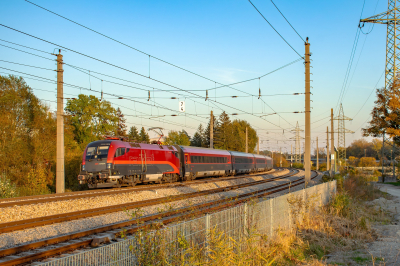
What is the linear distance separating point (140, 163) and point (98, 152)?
325 centimetres

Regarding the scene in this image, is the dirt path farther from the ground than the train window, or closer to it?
closer to it

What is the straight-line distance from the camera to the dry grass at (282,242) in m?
4.95

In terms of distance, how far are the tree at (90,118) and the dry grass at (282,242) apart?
133 ft

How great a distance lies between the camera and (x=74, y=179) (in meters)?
29.8

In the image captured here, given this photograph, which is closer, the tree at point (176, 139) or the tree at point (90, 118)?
the tree at point (90, 118)

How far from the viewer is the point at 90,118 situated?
50.7 meters

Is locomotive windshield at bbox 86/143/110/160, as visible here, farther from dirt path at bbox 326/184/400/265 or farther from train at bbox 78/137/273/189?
dirt path at bbox 326/184/400/265

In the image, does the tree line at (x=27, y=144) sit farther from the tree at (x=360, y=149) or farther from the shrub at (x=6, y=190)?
the tree at (x=360, y=149)

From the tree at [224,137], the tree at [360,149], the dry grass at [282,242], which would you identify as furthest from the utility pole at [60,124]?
the tree at [360,149]

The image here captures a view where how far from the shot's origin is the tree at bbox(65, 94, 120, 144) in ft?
165

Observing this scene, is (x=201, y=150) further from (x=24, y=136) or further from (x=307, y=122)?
(x=24, y=136)

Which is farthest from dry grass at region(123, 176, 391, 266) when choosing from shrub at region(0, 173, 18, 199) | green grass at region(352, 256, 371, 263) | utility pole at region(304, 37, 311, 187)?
shrub at region(0, 173, 18, 199)

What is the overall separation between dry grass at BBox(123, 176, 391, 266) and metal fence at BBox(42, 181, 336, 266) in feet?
0.11

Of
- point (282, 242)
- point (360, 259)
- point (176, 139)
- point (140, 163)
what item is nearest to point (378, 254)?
point (360, 259)
